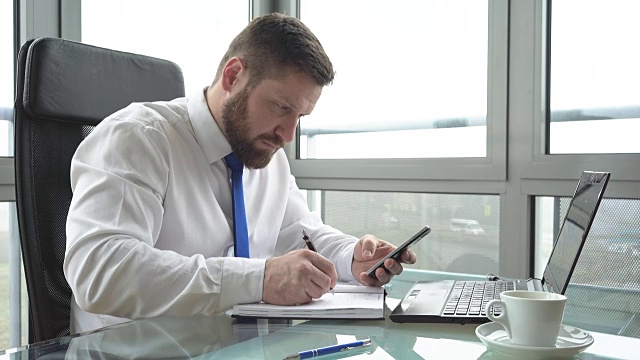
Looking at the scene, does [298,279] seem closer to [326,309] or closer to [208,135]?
[326,309]

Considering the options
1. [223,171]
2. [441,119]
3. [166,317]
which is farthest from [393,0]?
[166,317]

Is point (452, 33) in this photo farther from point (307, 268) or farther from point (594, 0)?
point (307, 268)

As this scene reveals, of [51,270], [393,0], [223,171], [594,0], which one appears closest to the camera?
[51,270]

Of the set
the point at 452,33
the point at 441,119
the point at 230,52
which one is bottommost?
the point at 441,119

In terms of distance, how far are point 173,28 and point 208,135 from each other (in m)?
1.11

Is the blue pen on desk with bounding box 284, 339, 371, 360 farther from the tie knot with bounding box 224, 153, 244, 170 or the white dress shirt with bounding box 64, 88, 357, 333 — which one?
the tie knot with bounding box 224, 153, 244, 170

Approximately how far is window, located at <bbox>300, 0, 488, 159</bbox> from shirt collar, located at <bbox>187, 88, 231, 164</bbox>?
105cm

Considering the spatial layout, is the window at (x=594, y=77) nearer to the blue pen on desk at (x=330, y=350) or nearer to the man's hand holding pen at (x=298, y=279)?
the man's hand holding pen at (x=298, y=279)

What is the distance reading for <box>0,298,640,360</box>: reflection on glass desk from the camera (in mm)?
868

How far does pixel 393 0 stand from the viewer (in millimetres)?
2490

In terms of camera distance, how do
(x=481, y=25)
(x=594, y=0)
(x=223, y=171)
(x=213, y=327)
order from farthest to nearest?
(x=481, y=25), (x=594, y=0), (x=223, y=171), (x=213, y=327)

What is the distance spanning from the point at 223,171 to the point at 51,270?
18.1 inches

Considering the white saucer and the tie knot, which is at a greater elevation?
the tie knot

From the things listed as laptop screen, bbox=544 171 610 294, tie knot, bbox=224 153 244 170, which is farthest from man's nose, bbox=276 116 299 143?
laptop screen, bbox=544 171 610 294
